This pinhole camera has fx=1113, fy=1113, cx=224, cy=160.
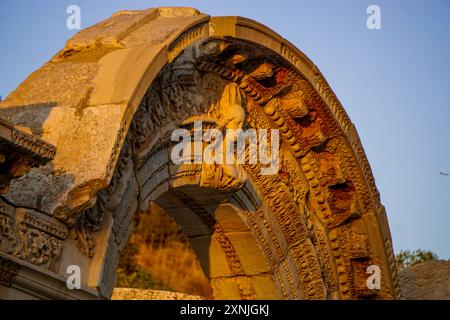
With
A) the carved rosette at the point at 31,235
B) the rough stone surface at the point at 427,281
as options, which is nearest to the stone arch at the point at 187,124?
the carved rosette at the point at 31,235

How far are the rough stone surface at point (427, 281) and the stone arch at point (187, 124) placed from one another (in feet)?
4.15

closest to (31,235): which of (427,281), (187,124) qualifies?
(187,124)

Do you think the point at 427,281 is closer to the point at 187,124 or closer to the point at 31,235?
the point at 187,124

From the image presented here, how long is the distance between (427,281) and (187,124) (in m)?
4.34

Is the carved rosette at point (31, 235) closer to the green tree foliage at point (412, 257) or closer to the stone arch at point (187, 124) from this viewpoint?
the stone arch at point (187, 124)

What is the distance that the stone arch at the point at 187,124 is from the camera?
22.4 ft

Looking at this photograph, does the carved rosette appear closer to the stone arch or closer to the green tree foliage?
the stone arch

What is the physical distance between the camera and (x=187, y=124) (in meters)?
8.34

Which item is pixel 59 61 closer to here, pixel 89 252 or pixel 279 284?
pixel 89 252

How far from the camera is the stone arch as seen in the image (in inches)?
269

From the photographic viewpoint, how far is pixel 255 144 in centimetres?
946

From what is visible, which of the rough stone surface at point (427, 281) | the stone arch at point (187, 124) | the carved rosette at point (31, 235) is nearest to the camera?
the carved rosette at point (31, 235)

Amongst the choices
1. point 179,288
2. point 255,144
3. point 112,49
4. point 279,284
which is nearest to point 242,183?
point 255,144

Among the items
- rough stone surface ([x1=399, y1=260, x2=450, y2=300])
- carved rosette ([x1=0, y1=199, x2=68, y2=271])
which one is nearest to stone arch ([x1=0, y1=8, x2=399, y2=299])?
carved rosette ([x1=0, y1=199, x2=68, y2=271])
